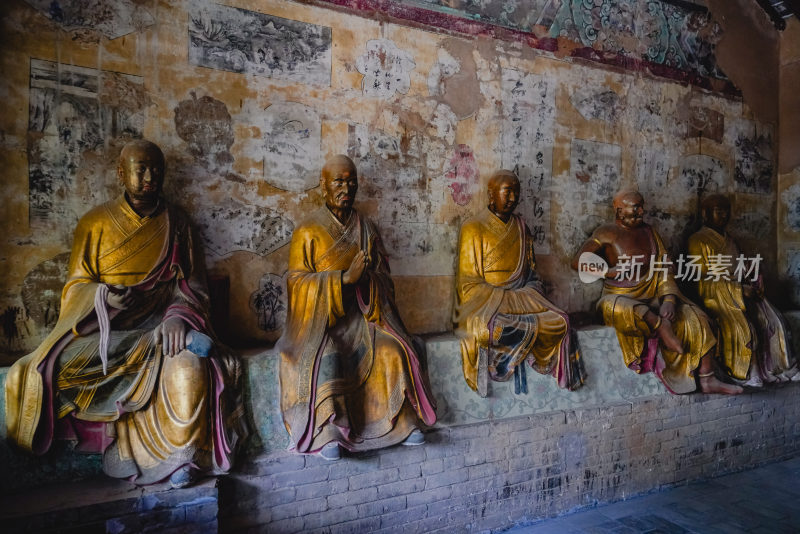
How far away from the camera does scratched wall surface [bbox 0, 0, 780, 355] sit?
356 centimetres

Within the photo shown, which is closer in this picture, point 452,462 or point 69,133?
point 69,133

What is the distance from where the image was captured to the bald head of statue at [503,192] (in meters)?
4.50

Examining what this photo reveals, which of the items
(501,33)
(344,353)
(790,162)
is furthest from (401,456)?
(790,162)

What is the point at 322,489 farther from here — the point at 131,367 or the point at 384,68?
the point at 384,68

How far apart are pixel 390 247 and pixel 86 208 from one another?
2242 mm

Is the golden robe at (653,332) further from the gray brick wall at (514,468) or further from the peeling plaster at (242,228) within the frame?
the peeling plaster at (242,228)

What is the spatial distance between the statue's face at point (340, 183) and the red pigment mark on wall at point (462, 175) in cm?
128

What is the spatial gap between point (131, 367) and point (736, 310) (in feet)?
17.3

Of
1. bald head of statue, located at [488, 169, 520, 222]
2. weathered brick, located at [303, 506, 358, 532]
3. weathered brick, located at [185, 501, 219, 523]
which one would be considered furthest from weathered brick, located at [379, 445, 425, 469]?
bald head of statue, located at [488, 169, 520, 222]

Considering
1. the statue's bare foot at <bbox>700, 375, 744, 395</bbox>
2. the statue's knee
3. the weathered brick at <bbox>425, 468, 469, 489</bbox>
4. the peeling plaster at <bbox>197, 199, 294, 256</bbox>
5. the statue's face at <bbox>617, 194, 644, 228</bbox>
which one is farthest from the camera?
the statue's face at <bbox>617, 194, 644, 228</bbox>

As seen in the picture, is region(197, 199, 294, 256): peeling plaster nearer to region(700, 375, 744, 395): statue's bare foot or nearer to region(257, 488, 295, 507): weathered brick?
region(257, 488, 295, 507): weathered brick

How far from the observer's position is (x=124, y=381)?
3107 millimetres

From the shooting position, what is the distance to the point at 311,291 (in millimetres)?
3604

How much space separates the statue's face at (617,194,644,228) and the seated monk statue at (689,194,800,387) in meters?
0.95
